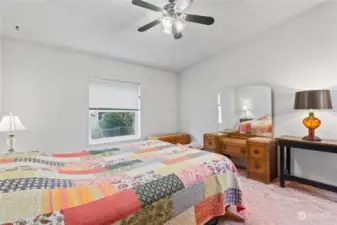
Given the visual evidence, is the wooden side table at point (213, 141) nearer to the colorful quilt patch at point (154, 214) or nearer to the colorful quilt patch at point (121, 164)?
the colorful quilt patch at point (121, 164)

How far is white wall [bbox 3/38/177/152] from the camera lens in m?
2.75

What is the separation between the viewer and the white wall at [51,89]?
2.75 m

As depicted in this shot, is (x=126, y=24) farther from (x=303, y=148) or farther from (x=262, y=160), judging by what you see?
(x=303, y=148)

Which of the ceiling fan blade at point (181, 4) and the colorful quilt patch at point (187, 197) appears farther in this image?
the ceiling fan blade at point (181, 4)

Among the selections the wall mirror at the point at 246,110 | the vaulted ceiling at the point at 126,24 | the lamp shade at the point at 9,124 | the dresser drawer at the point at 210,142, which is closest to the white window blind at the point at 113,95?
the vaulted ceiling at the point at 126,24

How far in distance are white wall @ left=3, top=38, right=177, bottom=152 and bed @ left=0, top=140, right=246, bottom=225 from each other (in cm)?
145

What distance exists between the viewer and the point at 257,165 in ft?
9.84

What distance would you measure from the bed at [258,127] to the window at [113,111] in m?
2.39

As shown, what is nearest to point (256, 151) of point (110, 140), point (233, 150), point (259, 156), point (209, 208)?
point (259, 156)

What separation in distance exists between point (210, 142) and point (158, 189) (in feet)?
9.18

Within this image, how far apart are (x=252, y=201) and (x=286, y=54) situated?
2.56m

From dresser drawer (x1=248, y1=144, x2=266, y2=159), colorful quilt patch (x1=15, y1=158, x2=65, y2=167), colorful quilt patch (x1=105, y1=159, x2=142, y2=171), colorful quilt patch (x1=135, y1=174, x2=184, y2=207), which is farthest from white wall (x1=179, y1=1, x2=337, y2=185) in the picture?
colorful quilt patch (x1=15, y1=158, x2=65, y2=167)

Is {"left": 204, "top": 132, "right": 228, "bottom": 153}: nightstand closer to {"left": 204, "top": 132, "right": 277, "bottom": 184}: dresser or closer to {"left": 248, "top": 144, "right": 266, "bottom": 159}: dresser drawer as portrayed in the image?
{"left": 204, "top": 132, "right": 277, "bottom": 184}: dresser

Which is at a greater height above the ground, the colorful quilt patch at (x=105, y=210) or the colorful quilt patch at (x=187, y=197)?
the colorful quilt patch at (x=105, y=210)
